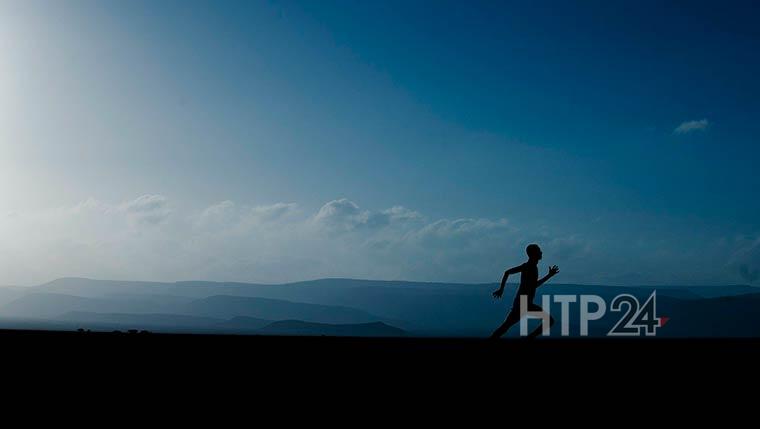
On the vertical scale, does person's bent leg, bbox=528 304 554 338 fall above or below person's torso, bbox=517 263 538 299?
below

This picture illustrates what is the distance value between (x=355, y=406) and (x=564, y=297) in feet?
32.8

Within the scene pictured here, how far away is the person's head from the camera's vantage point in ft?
34.7

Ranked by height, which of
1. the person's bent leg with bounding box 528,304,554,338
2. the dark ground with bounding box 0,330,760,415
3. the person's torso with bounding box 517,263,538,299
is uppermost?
the person's torso with bounding box 517,263,538,299

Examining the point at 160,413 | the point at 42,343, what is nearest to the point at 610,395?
the point at 160,413

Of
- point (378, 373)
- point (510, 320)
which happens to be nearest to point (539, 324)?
point (510, 320)

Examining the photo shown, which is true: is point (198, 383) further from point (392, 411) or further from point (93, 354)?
point (93, 354)

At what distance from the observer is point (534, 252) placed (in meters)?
10.6

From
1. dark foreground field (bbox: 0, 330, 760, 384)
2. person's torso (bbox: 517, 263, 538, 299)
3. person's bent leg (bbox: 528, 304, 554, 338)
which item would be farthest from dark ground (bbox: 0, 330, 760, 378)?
person's torso (bbox: 517, 263, 538, 299)

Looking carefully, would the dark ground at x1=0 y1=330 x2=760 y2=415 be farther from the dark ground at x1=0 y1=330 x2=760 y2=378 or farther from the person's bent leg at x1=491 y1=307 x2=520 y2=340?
the person's bent leg at x1=491 y1=307 x2=520 y2=340

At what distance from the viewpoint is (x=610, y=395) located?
256 inches

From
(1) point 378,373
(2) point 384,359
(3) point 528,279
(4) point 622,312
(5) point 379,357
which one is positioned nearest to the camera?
(1) point 378,373

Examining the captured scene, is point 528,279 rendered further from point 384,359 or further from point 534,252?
point 384,359

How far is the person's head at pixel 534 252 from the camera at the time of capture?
10586 mm

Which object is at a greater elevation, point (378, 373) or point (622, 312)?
point (622, 312)
